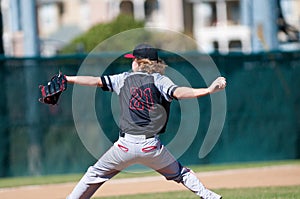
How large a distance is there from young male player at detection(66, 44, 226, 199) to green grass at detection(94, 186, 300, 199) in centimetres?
257

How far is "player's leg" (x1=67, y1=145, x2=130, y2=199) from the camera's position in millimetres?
8125

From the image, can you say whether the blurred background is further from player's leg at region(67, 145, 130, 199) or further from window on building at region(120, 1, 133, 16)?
window on building at region(120, 1, 133, 16)

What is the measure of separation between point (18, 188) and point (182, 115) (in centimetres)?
452

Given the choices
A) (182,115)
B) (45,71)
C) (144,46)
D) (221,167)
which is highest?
(144,46)

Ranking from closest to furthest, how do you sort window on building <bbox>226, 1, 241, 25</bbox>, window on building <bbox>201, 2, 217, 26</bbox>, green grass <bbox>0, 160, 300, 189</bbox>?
green grass <bbox>0, 160, 300, 189</bbox>, window on building <bbox>201, 2, 217, 26</bbox>, window on building <bbox>226, 1, 241, 25</bbox>

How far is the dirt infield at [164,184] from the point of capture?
12828mm

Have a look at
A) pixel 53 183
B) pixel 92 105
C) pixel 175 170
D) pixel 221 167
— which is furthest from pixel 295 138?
pixel 175 170

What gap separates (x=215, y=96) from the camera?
16.8m

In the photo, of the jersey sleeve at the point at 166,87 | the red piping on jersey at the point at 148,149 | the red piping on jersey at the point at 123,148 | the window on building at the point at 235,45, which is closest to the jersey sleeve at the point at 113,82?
the jersey sleeve at the point at 166,87

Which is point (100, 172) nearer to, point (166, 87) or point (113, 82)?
point (113, 82)

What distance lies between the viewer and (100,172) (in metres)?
8.20

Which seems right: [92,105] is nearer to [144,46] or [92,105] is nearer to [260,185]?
[260,185]

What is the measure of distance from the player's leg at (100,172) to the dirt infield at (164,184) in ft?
12.7

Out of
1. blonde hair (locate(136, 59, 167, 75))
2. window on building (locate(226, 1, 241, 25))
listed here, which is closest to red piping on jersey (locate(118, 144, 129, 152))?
blonde hair (locate(136, 59, 167, 75))
